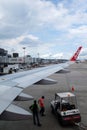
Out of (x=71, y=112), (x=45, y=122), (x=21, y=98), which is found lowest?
(x=45, y=122)

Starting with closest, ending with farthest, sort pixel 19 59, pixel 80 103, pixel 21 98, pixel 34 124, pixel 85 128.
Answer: pixel 21 98 → pixel 85 128 → pixel 34 124 → pixel 80 103 → pixel 19 59

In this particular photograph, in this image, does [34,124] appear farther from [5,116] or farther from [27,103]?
[5,116]

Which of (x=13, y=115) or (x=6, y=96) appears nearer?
(x=13, y=115)

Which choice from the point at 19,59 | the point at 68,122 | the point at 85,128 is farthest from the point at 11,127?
the point at 19,59

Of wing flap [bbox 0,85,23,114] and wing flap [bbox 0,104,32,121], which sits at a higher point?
wing flap [bbox 0,85,23,114]

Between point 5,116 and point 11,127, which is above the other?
point 5,116

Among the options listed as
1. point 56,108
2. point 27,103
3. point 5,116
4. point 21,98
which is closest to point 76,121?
point 56,108

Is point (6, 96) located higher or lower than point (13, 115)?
higher

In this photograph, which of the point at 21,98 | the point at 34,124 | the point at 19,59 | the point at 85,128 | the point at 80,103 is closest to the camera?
the point at 21,98

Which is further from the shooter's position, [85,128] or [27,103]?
[27,103]

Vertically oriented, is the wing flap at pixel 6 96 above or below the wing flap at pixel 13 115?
above

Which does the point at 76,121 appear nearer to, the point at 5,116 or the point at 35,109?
the point at 35,109

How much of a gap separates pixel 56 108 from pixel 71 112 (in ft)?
4.32

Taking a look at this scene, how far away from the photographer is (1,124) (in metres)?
9.20
